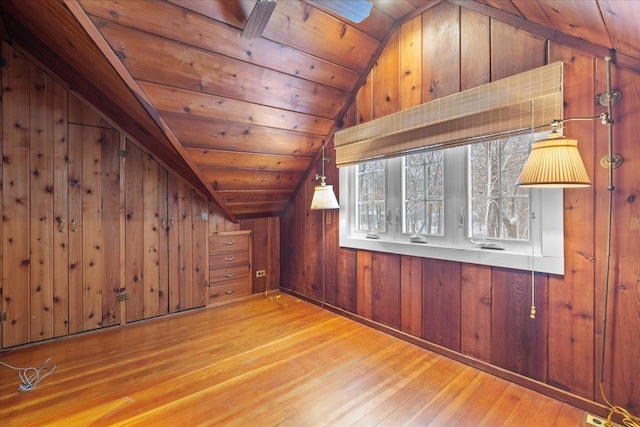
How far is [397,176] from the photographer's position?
2.63 meters

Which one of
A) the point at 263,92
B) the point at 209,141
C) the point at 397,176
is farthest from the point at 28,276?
the point at 397,176

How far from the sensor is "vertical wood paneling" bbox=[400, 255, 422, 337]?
2453mm

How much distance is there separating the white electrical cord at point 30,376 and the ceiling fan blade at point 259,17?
100 inches

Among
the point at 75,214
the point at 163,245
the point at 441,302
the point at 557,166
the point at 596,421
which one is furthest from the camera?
the point at 163,245

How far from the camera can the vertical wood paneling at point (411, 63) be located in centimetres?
238

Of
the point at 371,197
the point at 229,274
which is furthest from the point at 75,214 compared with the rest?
the point at 371,197

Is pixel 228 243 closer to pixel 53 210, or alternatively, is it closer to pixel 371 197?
pixel 53 210

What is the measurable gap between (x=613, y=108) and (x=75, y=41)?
10.2 ft

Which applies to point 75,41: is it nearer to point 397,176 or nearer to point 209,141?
point 209,141

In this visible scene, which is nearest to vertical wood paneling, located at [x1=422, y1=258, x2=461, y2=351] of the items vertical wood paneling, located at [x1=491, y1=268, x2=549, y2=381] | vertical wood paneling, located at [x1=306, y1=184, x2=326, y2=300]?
vertical wood paneling, located at [x1=491, y1=268, x2=549, y2=381]

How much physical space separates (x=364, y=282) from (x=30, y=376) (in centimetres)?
256

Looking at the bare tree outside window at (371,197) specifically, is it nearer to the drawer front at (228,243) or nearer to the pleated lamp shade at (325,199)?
the pleated lamp shade at (325,199)

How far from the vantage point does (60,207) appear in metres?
2.60

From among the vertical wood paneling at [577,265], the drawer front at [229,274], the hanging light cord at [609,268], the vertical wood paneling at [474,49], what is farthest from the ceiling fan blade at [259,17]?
the drawer front at [229,274]
